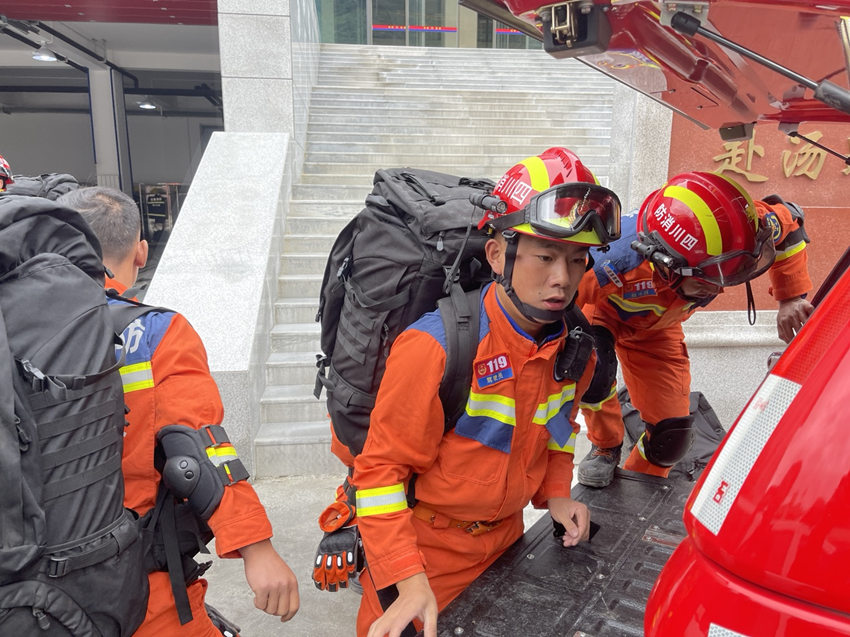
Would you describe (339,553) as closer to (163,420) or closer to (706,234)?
(163,420)

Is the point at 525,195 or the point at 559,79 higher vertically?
the point at 559,79

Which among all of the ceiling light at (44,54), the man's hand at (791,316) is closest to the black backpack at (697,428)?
the man's hand at (791,316)

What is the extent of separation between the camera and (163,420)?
5.62 feet

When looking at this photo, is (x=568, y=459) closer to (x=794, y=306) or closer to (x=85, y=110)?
(x=794, y=306)

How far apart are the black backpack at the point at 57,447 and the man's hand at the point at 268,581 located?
10.8 inches

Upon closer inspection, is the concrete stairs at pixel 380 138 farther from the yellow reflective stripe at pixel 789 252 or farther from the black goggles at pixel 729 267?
the yellow reflective stripe at pixel 789 252

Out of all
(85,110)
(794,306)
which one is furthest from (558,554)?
(85,110)

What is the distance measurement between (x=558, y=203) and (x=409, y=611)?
112 cm

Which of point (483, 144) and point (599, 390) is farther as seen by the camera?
point (483, 144)

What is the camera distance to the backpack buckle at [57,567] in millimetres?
1268

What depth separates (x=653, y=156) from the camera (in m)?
5.13

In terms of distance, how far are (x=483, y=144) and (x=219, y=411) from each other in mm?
7038

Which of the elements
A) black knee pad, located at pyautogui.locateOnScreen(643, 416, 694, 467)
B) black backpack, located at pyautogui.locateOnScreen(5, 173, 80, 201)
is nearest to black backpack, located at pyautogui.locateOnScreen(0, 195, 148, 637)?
black backpack, located at pyautogui.locateOnScreen(5, 173, 80, 201)

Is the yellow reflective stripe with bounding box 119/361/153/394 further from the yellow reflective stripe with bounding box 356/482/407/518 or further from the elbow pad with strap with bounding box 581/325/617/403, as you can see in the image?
the elbow pad with strap with bounding box 581/325/617/403
